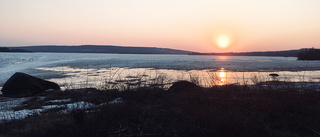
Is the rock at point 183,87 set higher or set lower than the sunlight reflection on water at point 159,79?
higher

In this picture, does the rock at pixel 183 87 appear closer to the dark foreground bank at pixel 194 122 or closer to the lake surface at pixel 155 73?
the lake surface at pixel 155 73

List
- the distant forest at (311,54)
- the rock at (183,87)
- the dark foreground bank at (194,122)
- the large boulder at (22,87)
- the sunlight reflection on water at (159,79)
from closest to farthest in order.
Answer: the dark foreground bank at (194,122)
the rock at (183,87)
the sunlight reflection on water at (159,79)
the large boulder at (22,87)
the distant forest at (311,54)

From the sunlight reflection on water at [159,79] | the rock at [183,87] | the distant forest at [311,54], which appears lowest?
the sunlight reflection on water at [159,79]

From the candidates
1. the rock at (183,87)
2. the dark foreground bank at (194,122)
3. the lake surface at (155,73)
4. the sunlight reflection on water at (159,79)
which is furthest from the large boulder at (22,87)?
the rock at (183,87)

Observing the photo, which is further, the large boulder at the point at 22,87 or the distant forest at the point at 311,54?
the distant forest at the point at 311,54

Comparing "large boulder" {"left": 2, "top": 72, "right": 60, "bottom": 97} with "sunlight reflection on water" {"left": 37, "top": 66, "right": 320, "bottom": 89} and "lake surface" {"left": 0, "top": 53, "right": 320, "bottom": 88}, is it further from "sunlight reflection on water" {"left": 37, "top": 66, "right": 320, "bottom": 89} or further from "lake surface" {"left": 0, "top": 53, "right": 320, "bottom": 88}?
"lake surface" {"left": 0, "top": 53, "right": 320, "bottom": 88}

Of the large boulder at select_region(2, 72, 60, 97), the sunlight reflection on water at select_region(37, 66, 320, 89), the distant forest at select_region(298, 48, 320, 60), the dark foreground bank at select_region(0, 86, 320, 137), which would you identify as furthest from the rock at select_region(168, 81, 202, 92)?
the distant forest at select_region(298, 48, 320, 60)

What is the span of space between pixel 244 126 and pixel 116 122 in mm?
2272

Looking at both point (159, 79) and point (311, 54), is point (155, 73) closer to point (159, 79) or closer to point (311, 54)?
point (159, 79)

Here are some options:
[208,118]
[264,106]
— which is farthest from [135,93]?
[264,106]

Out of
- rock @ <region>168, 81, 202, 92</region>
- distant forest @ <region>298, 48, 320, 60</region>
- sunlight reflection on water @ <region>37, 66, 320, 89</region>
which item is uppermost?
distant forest @ <region>298, 48, 320, 60</region>

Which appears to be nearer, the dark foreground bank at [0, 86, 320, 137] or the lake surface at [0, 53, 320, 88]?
the dark foreground bank at [0, 86, 320, 137]

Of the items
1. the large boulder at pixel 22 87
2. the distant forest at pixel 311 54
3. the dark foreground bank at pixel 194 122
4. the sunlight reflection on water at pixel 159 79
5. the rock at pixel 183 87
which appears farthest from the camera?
the distant forest at pixel 311 54

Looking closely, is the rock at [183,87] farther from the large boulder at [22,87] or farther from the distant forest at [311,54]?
the distant forest at [311,54]
